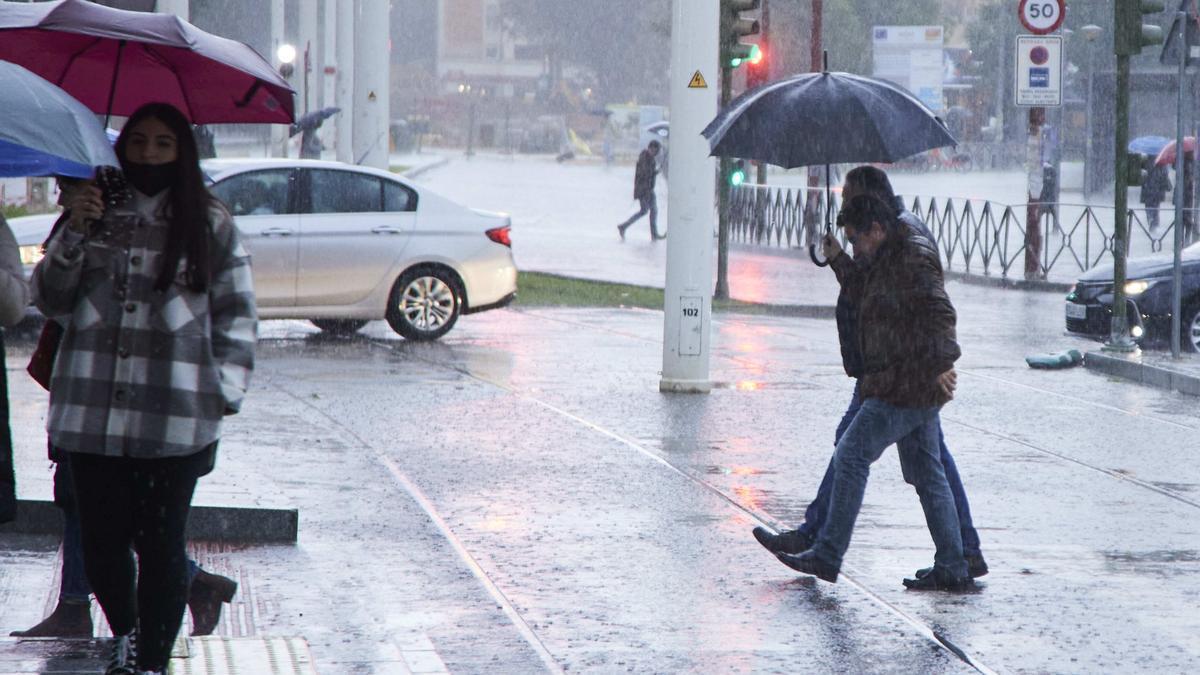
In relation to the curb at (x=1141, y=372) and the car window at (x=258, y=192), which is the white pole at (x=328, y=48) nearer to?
the car window at (x=258, y=192)

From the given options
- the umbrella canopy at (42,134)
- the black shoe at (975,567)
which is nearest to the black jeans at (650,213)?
the black shoe at (975,567)

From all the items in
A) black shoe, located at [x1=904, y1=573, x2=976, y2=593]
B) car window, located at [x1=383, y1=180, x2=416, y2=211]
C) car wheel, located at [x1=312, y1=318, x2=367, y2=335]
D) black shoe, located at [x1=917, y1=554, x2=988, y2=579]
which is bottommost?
black shoe, located at [x1=904, y1=573, x2=976, y2=593]

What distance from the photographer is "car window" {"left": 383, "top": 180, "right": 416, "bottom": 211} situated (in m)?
15.9

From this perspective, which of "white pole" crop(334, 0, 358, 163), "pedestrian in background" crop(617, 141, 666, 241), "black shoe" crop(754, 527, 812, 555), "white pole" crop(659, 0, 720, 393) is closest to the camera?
"black shoe" crop(754, 527, 812, 555)

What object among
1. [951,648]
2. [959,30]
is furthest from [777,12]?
[951,648]

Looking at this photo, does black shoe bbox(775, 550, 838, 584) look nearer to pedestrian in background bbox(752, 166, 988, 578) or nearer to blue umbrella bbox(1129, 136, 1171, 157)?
pedestrian in background bbox(752, 166, 988, 578)

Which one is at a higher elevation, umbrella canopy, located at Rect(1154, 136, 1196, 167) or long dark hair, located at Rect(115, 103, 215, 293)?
umbrella canopy, located at Rect(1154, 136, 1196, 167)

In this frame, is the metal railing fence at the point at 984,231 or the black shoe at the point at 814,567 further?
the metal railing fence at the point at 984,231

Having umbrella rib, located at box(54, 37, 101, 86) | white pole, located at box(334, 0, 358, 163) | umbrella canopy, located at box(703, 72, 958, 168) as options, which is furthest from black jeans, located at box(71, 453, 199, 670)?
white pole, located at box(334, 0, 358, 163)

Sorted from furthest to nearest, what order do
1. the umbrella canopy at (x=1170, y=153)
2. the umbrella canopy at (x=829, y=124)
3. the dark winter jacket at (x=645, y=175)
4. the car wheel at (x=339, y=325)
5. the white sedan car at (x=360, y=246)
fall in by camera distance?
1. the dark winter jacket at (x=645, y=175)
2. the umbrella canopy at (x=1170, y=153)
3. the car wheel at (x=339, y=325)
4. the white sedan car at (x=360, y=246)
5. the umbrella canopy at (x=829, y=124)

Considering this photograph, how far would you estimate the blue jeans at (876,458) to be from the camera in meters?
7.17

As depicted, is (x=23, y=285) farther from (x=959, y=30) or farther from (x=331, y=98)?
(x=959, y=30)

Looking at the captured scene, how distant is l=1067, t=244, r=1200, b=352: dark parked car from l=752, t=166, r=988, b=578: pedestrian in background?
9.47 meters

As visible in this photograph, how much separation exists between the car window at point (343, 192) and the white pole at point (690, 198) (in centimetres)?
363
